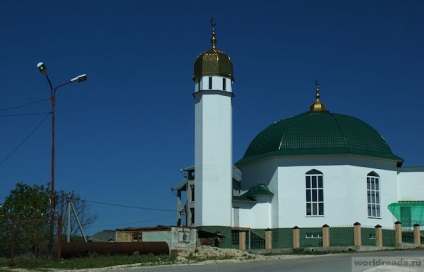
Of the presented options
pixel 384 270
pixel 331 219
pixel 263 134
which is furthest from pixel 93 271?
pixel 263 134

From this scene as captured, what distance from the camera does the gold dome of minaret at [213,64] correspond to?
40438mm

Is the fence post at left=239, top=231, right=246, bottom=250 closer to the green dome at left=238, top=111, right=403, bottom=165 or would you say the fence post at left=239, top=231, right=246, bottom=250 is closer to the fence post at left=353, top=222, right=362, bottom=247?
the green dome at left=238, top=111, right=403, bottom=165

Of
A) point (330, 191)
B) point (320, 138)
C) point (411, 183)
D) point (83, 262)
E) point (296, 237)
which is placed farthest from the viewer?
point (411, 183)

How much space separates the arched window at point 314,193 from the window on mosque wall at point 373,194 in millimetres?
2929

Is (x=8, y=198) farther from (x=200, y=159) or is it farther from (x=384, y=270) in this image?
(x=384, y=270)

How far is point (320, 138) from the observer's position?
41375mm

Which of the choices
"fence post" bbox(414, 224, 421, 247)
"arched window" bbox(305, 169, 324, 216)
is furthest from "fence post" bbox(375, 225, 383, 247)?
"arched window" bbox(305, 169, 324, 216)

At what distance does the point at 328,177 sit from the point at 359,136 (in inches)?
139

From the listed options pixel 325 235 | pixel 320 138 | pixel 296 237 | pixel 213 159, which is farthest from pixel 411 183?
pixel 213 159

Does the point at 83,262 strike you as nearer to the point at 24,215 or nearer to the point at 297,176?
the point at 24,215

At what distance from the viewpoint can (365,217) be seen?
40375 mm

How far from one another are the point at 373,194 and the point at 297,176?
4746mm

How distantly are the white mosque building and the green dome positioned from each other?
6 centimetres

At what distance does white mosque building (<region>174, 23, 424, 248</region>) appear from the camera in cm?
3934
